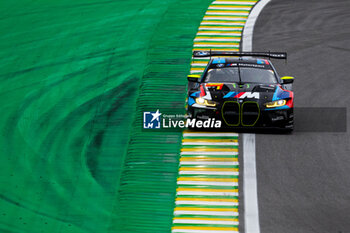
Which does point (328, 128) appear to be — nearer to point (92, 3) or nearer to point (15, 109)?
point (15, 109)

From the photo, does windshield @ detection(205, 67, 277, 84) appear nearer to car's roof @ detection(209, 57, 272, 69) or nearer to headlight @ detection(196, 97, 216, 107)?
car's roof @ detection(209, 57, 272, 69)

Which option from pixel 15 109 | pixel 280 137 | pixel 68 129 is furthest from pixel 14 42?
pixel 280 137

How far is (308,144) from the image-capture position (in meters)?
11.7

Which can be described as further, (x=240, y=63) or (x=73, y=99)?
(x=73, y=99)

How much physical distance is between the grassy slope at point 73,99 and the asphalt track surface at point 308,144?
1804 mm

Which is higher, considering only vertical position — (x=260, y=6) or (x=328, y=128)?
(x=260, y=6)

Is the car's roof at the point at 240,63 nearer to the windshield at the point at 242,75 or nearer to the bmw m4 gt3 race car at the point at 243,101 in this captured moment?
the windshield at the point at 242,75

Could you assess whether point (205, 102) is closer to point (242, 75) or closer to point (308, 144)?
point (242, 75)

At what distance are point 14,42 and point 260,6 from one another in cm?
867

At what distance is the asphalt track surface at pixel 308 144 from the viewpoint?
8.95 meters

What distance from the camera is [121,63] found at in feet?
53.3

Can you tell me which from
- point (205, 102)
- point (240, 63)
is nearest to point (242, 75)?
point (240, 63)

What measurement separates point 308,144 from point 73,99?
559 cm

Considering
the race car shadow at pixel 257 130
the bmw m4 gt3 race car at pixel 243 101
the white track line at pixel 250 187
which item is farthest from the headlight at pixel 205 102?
the white track line at pixel 250 187
